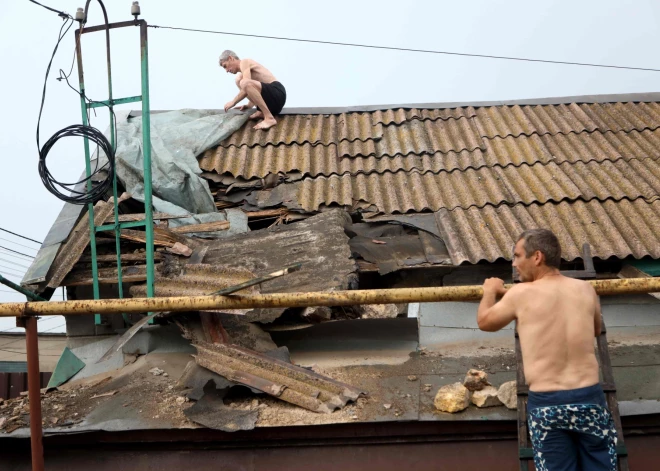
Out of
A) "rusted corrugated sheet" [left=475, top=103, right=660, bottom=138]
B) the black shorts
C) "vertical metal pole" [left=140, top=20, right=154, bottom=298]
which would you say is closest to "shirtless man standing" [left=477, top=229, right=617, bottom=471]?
"vertical metal pole" [left=140, top=20, right=154, bottom=298]

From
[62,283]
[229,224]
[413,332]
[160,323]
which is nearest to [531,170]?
[413,332]

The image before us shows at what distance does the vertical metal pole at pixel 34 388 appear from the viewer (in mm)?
3938

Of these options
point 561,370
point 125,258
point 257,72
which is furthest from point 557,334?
point 257,72

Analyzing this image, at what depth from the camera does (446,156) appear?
26.4ft

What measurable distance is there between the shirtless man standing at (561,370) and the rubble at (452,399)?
3.23ft

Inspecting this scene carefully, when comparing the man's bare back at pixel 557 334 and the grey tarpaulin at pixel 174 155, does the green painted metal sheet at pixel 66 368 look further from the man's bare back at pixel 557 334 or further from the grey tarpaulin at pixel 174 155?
the man's bare back at pixel 557 334

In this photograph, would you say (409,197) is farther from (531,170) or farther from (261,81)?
(261,81)

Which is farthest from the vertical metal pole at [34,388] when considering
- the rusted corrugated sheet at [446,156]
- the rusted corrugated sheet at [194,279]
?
the rusted corrugated sheet at [446,156]

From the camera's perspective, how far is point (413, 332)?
5.73 m

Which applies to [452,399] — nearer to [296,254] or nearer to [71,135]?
[296,254]

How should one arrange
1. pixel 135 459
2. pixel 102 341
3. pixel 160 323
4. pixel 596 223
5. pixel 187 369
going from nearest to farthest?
pixel 135 459 → pixel 187 369 → pixel 160 323 → pixel 102 341 → pixel 596 223

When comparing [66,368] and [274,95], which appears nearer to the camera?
[66,368]

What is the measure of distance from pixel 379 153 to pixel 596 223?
2.62m

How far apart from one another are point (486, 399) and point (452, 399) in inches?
9.0
